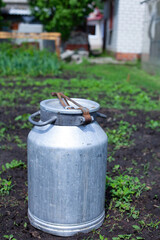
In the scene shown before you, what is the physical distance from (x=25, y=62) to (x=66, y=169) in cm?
715

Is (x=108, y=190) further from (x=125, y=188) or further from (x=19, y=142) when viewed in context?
(x=19, y=142)

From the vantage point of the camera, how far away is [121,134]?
4.02 meters

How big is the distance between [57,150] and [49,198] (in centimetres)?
36

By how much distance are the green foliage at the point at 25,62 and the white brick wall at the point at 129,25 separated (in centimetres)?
726

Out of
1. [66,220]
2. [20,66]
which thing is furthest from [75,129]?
[20,66]

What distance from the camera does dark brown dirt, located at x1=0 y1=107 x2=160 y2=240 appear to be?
2127 mm

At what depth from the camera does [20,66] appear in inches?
344

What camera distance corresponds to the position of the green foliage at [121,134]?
150 inches

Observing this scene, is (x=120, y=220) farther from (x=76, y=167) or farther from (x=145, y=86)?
(x=145, y=86)

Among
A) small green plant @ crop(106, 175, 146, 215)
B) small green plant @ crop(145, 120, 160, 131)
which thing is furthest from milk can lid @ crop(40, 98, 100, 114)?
small green plant @ crop(145, 120, 160, 131)

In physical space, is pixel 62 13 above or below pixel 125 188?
above

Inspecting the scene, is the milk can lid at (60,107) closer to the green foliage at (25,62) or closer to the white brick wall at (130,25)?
the green foliage at (25,62)

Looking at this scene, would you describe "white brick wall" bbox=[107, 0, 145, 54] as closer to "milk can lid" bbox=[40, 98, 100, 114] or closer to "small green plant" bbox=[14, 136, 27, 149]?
"small green plant" bbox=[14, 136, 27, 149]

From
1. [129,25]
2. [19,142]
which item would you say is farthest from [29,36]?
[19,142]
